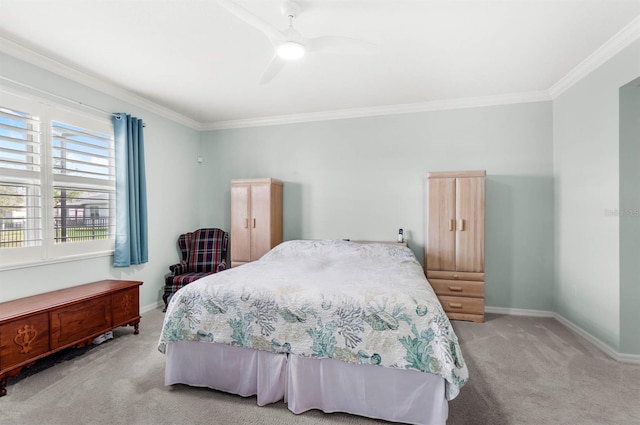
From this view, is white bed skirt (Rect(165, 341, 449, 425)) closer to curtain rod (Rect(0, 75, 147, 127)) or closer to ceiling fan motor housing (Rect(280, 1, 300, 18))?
ceiling fan motor housing (Rect(280, 1, 300, 18))

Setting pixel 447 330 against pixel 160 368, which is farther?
pixel 160 368

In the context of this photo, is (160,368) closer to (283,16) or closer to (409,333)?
(409,333)

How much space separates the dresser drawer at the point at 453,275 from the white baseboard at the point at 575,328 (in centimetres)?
68

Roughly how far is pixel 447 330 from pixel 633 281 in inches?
85.8

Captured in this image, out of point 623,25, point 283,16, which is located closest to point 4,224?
point 283,16

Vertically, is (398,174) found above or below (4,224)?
above

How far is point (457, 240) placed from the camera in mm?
3730

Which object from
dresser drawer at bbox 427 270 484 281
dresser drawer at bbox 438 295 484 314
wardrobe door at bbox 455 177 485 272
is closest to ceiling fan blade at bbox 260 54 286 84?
wardrobe door at bbox 455 177 485 272

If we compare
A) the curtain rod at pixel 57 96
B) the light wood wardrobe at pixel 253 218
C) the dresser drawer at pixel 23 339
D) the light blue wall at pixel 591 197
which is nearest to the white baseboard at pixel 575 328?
the light blue wall at pixel 591 197

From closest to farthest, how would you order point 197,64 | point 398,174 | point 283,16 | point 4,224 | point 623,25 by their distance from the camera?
point 283,16, point 623,25, point 4,224, point 197,64, point 398,174

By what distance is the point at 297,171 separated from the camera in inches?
185

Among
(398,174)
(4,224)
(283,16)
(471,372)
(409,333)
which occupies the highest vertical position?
(283,16)

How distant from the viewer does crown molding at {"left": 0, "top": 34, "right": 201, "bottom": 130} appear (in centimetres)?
A: 266

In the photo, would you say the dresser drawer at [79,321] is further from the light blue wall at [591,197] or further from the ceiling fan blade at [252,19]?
the light blue wall at [591,197]
